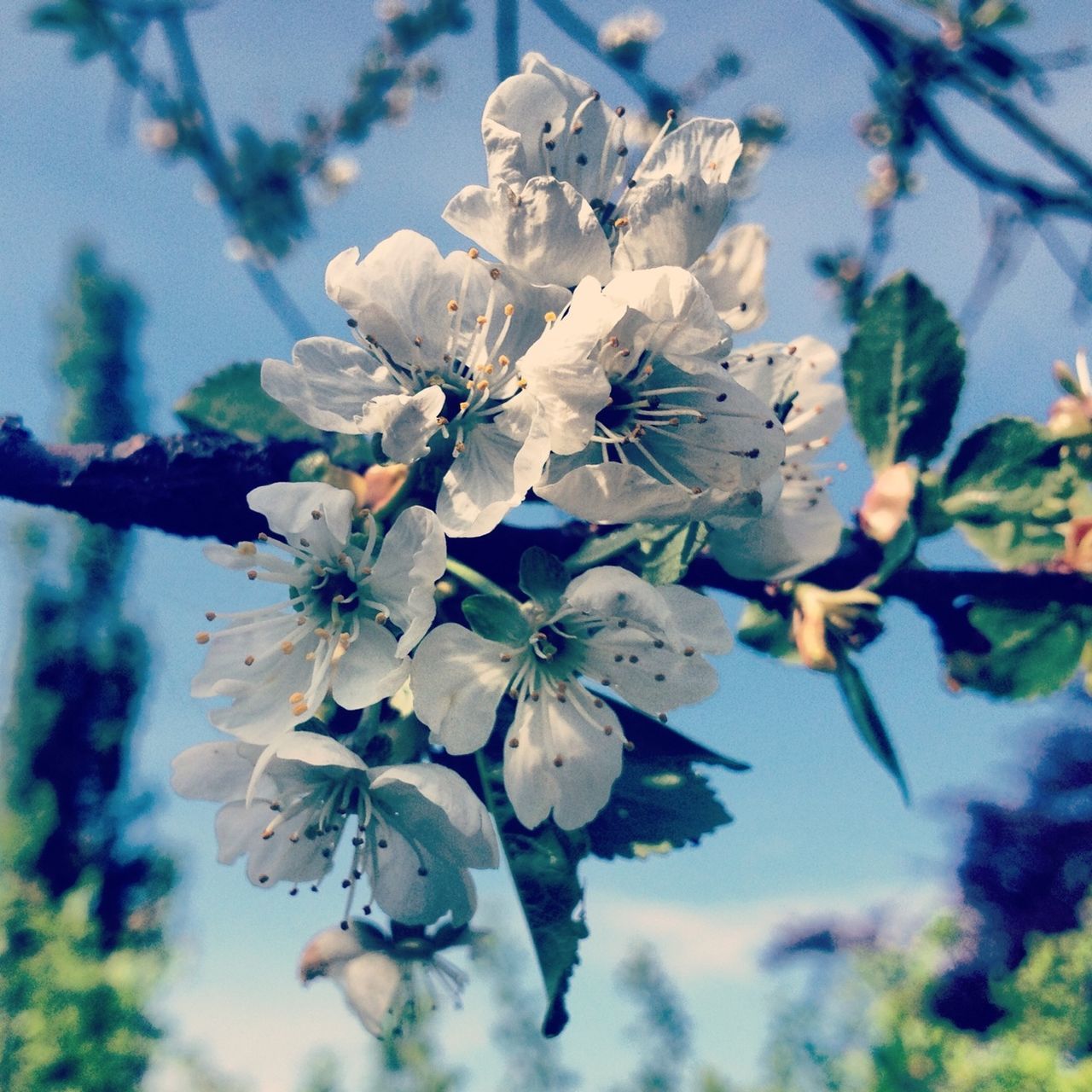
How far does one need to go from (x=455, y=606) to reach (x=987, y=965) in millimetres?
10385

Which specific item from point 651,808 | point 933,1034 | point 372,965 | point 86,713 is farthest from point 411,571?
point 86,713

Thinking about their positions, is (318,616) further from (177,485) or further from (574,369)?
(574,369)

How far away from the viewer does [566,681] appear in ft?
2.64

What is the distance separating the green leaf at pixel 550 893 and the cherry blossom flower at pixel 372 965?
24 cm

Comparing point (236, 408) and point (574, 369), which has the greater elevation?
point (574, 369)

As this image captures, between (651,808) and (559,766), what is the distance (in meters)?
0.12

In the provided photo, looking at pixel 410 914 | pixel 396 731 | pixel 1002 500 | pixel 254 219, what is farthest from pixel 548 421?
pixel 254 219

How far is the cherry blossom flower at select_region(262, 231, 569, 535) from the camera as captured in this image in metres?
0.71

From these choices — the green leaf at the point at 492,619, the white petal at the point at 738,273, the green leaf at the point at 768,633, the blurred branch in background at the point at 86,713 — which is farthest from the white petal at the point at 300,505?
the blurred branch in background at the point at 86,713

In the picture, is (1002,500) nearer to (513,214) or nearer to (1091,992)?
(513,214)

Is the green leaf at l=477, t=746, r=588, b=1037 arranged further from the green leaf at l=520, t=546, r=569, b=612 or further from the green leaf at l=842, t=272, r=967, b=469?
the green leaf at l=842, t=272, r=967, b=469

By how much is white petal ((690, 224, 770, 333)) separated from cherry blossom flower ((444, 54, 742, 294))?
0.05 metres

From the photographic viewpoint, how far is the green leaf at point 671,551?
2.39 feet

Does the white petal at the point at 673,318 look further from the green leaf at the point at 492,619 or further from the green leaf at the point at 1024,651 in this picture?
the green leaf at the point at 1024,651
